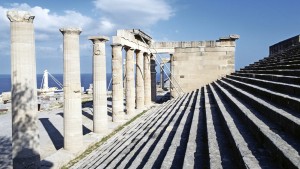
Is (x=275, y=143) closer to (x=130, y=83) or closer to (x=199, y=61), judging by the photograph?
(x=130, y=83)

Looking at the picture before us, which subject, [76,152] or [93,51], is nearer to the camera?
[76,152]

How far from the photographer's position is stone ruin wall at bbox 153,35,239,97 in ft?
74.1

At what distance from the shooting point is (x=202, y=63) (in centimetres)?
2297

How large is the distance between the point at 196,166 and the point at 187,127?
11.1 ft

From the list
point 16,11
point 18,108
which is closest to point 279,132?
point 18,108

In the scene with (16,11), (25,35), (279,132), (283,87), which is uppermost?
(16,11)

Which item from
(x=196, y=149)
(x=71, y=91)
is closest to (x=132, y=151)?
(x=196, y=149)

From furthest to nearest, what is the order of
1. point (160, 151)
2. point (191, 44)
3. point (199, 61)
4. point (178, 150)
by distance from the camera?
1. point (191, 44)
2. point (199, 61)
3. point (160, 151)
4. point (178, 150)

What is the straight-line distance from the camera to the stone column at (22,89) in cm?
786

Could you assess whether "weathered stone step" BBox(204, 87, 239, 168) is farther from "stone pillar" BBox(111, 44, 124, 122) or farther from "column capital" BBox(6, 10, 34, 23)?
"stone pillar" BBox(111, 44, 124, 122)

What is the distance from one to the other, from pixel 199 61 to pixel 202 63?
0.95 feet

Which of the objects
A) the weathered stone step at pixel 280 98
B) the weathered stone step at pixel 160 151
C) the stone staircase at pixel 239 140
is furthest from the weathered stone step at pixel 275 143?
the weathered stone step at pixel 160 151

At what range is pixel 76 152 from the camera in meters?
10.8

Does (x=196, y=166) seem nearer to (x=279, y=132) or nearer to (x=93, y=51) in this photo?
(x=279, y=132)
